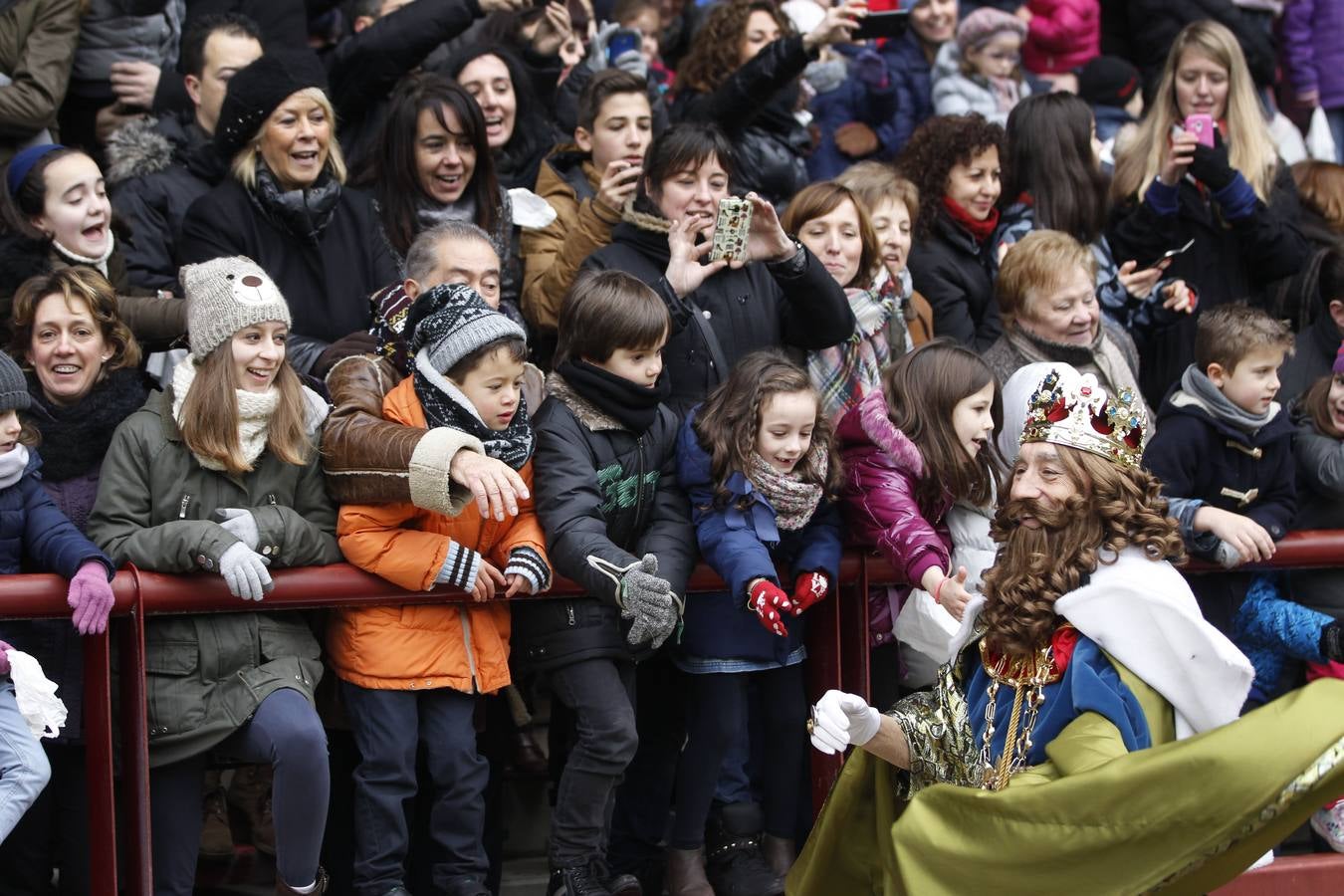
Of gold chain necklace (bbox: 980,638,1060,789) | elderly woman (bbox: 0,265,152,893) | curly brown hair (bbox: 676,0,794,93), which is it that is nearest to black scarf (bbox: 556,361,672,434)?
elderly woman (bbox: 0,265,152,893)

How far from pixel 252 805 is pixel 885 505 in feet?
7.91

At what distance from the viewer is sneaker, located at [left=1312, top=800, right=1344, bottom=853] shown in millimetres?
5855

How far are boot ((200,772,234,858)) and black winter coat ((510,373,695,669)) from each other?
1479 mm

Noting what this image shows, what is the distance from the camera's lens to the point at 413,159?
6844mm

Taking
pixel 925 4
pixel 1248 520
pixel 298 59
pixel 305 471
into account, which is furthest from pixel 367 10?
pixel 1248 520

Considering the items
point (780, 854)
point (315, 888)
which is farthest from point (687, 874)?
point (315, 888)

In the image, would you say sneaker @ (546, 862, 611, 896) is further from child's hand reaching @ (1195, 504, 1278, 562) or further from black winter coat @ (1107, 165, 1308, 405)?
black winter coat @ (1107, 165, 1308, 405)

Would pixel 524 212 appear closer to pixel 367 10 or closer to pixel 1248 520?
pixel 367 10

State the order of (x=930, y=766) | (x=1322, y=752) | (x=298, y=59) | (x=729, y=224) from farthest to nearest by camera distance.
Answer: (x=298, y=59) < (x=729, y=224) < (x=930, y=766) < (x=1322, y=752)

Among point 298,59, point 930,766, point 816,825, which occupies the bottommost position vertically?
point 816,825

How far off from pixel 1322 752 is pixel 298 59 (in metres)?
4.45

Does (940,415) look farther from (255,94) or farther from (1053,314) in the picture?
(255,94)

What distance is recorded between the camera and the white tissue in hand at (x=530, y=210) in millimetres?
7035

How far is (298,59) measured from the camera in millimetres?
6758
